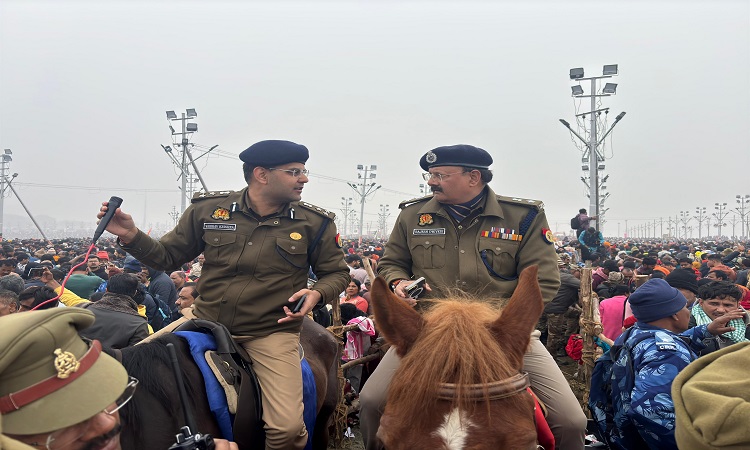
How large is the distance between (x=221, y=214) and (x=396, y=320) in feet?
7.75

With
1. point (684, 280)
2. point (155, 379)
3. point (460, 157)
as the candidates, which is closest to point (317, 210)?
point (460, 157)

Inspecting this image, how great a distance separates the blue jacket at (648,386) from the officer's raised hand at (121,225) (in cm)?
396

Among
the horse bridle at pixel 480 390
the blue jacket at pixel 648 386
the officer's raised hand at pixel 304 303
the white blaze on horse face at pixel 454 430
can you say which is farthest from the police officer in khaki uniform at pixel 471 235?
the white blaze on horse face at pixel 454 430

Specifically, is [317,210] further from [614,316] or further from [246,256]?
[614,316]

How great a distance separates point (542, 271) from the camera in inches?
135

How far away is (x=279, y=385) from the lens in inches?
137

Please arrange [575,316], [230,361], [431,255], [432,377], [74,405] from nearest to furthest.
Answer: [74,405]
[432,377]
[230,361]
[431,255]
[575,316]

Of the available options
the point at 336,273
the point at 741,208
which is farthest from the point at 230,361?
the point at 741,208

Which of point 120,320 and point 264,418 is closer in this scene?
point 264,418

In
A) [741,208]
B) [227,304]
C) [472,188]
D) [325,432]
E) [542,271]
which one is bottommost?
[741,208]

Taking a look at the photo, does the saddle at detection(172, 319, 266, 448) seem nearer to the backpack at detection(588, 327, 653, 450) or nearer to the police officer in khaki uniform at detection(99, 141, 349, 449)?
the police officer in khaki uniform at detection(99, 141, 349, 449)

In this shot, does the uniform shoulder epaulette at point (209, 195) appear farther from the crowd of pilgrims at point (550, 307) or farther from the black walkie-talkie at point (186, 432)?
the black walkie-talkie at point (186, 432)

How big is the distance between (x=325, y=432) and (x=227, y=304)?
184cm

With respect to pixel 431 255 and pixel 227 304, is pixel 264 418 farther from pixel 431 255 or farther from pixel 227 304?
pixel 431 255
